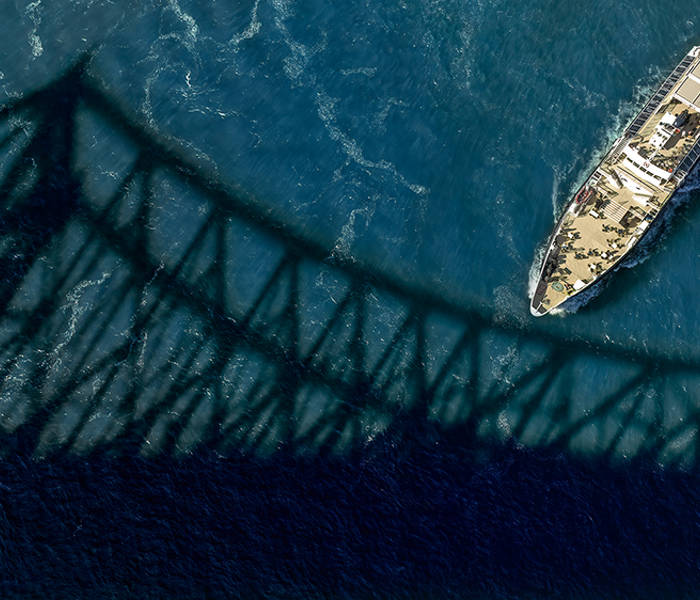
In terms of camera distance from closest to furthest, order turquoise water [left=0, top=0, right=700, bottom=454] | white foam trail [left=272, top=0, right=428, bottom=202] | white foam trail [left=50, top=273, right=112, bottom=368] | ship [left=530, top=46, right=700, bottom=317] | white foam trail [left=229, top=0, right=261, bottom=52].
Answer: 1. white foam trail [left=50, top=273, right=112, bottom=368]
2. ship [left=530, top=46, right=700, bottom=317]
3. turquoise water [left=0, top=0, right=700, bottom=454]
4. white foam trail [left=272, top=0, right=428, bottom=202]
5. white foam trail [left=229, top=0, right=261, bottom=52]

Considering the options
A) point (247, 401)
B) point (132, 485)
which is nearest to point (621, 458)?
point (247, 401)

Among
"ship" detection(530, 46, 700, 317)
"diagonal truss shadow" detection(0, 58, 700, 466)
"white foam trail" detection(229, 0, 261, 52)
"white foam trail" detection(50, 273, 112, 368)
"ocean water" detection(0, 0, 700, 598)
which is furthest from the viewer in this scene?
"white foam trail" detection(229, 0, 261, 52)

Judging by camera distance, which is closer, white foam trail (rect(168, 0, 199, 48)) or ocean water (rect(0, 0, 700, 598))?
ocean water (rect(0, 0, 700, 598))

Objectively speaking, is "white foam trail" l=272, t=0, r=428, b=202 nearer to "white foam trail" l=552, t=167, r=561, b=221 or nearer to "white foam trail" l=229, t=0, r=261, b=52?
"white foam trail" l=229, t=0, r=261, b=52

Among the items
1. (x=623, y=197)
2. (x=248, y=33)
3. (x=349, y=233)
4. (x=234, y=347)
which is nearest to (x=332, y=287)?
(x=349, y=233)

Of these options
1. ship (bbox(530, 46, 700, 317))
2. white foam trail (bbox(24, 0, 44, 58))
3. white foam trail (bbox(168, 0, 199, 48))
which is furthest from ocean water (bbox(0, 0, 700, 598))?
ship (bbox(530, 46, 700, 317))

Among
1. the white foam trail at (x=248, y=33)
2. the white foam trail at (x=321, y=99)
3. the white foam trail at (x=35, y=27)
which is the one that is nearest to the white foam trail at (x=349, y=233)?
the white foam trail at (x=321, y=99)

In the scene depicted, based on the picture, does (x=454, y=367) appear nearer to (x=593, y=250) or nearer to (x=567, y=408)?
(x=567, y=408)
